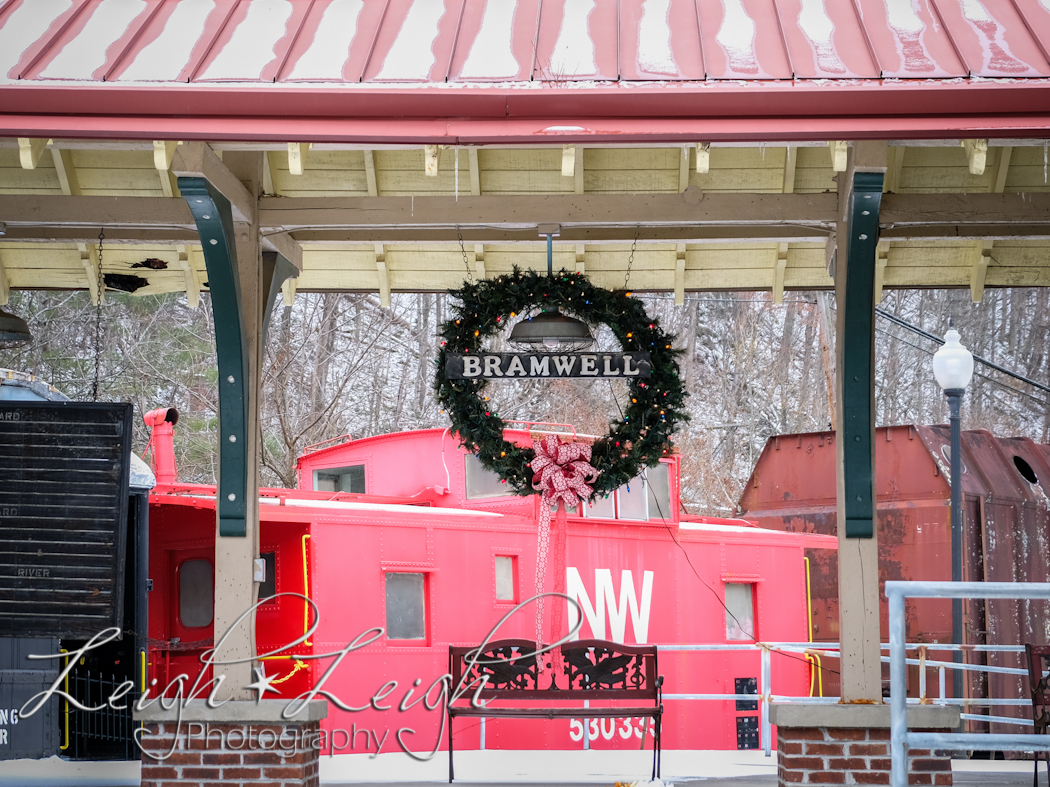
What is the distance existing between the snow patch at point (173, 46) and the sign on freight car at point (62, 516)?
2.34 metres

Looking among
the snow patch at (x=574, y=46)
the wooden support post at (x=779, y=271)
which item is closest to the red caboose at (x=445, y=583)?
the wooden support post at (x=779, y=271)

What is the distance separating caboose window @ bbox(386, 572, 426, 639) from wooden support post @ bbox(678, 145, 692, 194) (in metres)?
4.67

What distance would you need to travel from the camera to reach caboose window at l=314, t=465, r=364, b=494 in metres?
11.6

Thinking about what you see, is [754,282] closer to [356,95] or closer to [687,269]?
[687,269]

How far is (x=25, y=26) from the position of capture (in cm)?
519

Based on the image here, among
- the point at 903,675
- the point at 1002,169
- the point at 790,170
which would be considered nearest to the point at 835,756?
the point at 903,675

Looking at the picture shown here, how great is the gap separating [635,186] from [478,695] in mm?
3477

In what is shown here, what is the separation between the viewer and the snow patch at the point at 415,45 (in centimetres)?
486

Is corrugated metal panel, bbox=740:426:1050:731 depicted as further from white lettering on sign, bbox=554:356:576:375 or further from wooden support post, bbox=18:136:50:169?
wooden support post, bbox=18:136:50:169

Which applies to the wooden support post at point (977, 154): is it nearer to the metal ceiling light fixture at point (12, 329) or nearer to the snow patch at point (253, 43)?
the snow patch at point (253, 43)

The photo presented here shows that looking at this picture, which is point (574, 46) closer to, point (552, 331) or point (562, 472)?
point (552, 331)

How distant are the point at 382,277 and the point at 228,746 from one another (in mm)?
3215

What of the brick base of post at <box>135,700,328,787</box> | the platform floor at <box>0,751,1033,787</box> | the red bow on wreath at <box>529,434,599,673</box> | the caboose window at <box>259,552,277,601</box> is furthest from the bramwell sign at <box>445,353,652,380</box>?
the caboose window at <box>259,552,277,601</box>

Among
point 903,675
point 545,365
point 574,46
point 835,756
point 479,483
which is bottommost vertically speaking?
point 835,756
